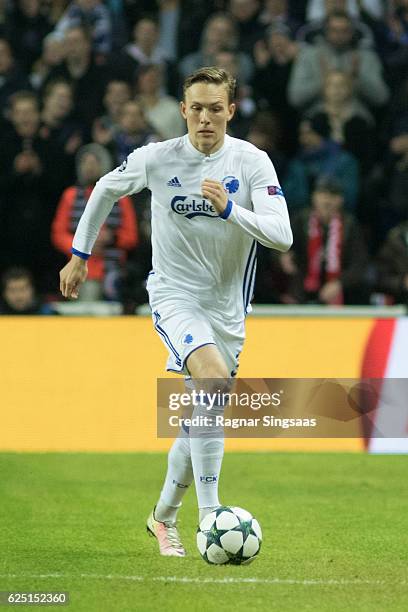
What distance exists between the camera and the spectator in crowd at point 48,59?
1552 centimetres

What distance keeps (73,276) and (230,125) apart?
781 cm

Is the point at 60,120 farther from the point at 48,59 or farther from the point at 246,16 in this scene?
the point at 246,16

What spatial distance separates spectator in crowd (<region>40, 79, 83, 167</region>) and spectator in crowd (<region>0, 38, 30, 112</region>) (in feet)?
1.31

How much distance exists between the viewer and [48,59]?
51.4 ft

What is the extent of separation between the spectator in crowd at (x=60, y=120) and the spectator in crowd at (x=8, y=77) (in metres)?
0.40

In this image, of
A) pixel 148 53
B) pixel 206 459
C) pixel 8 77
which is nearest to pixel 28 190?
pixel 8 77

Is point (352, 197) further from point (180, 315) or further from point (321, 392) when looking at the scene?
point (180, 315)

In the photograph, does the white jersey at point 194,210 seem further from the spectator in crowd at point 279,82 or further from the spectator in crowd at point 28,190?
the spectator in crowd at point 279,82

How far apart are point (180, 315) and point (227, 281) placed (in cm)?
35

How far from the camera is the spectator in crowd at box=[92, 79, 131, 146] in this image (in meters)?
14.8

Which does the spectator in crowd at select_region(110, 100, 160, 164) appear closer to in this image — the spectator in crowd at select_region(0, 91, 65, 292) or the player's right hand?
the spectator in crowd at select_region(0, 91, 65, 292)

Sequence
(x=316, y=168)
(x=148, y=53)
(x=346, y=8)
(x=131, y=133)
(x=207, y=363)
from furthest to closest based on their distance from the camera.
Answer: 1. (x=148, y=53)
2. (x=346, y=8)
3. (x=316, y=168)
4. (x=131, y=133)
5. (x=207, y=363)

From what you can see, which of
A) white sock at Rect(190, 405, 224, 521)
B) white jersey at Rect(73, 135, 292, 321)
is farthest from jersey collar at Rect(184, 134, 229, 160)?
white sock at Rect(190, 405, 224, 521)

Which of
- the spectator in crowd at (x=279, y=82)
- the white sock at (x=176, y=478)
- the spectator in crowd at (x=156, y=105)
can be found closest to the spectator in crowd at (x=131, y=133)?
the spectator in crowd at (x=156, y=105)
